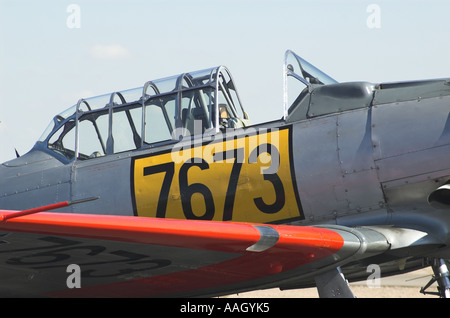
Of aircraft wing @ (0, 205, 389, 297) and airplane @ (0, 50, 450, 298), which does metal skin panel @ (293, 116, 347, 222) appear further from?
aircraft wing @ (0, 205, 389, 297)

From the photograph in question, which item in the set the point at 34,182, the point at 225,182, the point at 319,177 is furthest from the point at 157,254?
the point at 34,182

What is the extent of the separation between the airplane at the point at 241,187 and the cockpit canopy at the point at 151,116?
0.05 ft

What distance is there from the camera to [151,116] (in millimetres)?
6617

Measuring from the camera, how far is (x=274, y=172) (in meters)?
5.90

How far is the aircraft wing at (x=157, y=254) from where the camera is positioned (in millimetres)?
4336

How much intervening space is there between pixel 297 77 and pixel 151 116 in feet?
4.88

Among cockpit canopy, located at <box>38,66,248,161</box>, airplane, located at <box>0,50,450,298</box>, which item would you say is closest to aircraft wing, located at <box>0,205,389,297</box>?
airplane, located at <box>0,50,450,298</box>

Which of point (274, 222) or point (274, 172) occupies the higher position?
point (274, 172)

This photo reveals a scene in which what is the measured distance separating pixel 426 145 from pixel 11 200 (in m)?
4.06

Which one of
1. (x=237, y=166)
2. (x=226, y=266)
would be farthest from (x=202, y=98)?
(x=226, y=266)

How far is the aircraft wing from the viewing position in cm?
434

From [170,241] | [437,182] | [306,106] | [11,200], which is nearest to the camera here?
[170,241]

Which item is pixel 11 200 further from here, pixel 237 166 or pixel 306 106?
pixel 306 106

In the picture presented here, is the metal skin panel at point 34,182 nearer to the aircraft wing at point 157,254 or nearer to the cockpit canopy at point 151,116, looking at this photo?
the cockpit canopy at point 151,116
